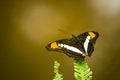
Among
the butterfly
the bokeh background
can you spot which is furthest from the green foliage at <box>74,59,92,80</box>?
the bokeh background

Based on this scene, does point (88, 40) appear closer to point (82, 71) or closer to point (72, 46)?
point (72, 46)

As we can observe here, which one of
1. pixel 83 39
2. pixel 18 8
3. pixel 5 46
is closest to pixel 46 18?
pixel 18 8

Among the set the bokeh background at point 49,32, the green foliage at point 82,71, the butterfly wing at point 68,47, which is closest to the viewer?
the green foliage at point 82,71

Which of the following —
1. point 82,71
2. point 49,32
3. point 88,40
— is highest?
point 49,32

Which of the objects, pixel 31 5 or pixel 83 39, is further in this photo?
pixel 31 5

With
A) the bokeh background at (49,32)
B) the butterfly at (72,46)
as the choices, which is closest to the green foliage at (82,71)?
the butterfly at (72,46)

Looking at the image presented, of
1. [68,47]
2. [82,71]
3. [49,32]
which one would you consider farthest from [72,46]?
[49,32]

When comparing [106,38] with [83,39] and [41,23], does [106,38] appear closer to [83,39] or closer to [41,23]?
[41,23]

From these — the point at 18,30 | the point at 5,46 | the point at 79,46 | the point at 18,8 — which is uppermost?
the point at 18,8

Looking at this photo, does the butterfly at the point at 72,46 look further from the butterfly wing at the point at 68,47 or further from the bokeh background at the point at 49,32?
the bokeh background at the point at 49,32
